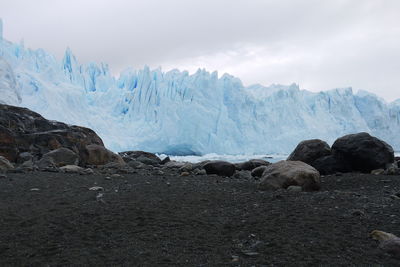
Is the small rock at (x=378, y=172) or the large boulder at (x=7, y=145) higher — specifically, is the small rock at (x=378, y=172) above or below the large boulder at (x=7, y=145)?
below

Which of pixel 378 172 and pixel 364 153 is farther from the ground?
pixel 364 153

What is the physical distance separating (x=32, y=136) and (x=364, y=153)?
8.05 metres

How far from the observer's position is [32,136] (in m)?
10.1

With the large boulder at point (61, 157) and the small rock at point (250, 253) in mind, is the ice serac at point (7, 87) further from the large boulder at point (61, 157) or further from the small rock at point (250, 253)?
the small rock at point (250, 253)

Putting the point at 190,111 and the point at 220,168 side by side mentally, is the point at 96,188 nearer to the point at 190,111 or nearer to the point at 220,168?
the point at 220,168

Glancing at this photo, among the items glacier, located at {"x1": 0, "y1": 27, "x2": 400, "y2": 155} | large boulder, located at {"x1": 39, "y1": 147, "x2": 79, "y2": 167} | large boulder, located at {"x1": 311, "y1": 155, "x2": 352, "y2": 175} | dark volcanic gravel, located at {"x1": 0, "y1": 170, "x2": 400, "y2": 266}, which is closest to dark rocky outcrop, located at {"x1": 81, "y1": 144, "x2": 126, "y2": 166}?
large boulder, located at {"x1": 39, "y1": 147, "x2": 79, "y2": 167}

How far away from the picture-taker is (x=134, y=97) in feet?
106

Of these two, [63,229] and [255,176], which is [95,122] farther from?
[63,229]

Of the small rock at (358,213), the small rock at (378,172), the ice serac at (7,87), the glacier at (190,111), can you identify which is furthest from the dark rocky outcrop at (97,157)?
the glacier at (190,111)

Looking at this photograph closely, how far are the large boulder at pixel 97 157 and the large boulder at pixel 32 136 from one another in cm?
24

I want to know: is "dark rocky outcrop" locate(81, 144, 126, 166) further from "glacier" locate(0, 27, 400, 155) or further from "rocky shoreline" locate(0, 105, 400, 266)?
"glacier" locate(0, 27, 400, 155)

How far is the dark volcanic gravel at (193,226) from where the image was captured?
2557mm

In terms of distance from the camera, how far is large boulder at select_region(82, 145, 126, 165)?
9742 mm

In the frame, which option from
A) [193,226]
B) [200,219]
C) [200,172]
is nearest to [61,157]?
[200,172]
